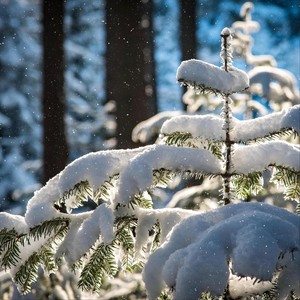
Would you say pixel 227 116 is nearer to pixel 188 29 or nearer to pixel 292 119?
pixel 292 119

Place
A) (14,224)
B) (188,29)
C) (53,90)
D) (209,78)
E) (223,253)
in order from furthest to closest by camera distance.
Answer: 1. (188,29)
2. (53,90)
3. (14,224)
4. (209,78)
5. (223,253)

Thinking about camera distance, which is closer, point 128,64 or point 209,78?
point 209,78

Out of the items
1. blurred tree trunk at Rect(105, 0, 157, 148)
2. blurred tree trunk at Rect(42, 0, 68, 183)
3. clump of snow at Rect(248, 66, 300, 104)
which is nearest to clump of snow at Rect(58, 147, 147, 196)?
clump of snow at Rect(248, 66, 300, 104)

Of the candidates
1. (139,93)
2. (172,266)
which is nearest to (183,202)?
(172,266)

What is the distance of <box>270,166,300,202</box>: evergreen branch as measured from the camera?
1750mm

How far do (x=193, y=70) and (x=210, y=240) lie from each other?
0.58 m

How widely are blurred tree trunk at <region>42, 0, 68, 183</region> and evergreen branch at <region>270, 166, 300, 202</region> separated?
19.0 ft

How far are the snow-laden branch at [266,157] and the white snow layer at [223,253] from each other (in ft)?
0.71

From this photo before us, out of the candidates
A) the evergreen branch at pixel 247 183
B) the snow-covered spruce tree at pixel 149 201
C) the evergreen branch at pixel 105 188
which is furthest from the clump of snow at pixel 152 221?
the evergreen branch at pixel 247 183

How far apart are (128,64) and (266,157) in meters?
6.72

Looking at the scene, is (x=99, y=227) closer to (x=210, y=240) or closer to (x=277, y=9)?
(x=210, y=240)

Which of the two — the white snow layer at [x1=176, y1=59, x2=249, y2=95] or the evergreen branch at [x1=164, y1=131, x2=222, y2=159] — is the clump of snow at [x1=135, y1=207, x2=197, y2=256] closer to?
the evergreen branch at [x1=164, y1=131, x2=222, y2=159]

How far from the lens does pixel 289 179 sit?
69.8 inches

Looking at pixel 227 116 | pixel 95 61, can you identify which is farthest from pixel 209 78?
pixel 95 61
